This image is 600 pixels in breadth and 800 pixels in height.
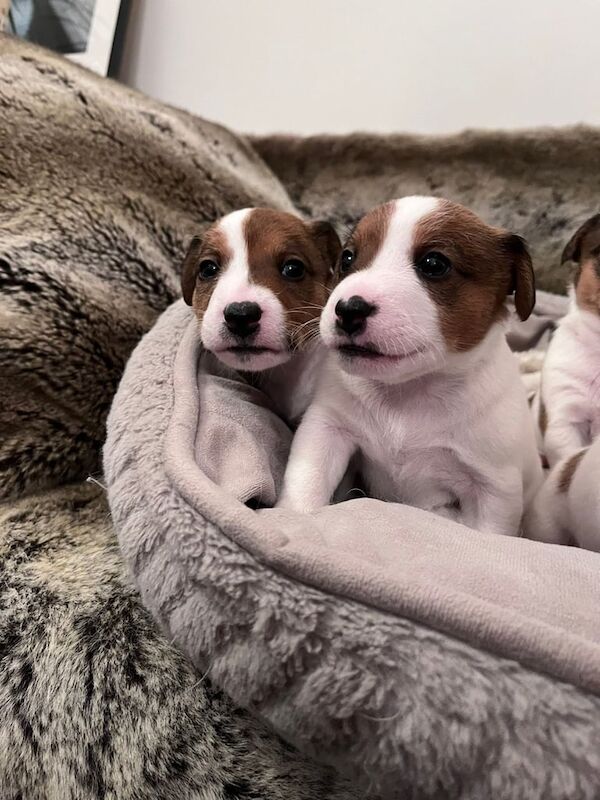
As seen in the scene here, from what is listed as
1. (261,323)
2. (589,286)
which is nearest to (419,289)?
(261,323)

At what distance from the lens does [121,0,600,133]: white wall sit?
228cm

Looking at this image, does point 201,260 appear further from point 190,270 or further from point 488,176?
point 488,176

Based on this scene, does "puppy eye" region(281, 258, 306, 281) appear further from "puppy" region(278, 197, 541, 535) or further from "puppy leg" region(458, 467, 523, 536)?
"puppy leg" region(458, 467, 523, 536)

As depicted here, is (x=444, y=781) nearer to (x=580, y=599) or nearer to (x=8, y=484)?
(x=580, y=599)

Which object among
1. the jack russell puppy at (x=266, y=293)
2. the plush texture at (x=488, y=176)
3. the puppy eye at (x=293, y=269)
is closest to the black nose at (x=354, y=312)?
the jack russell puppy at (x=266, y=293)

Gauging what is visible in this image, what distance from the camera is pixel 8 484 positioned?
1.24 m

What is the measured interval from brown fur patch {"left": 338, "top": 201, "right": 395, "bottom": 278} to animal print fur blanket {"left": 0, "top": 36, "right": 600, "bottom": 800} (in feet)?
2.09

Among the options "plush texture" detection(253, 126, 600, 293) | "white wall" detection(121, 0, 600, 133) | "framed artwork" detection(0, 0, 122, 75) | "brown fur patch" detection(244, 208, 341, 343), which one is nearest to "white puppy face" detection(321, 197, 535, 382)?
"brown fur patch" detection(244, 208, 341, 343)

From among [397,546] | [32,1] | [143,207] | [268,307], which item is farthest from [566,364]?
[32,1]

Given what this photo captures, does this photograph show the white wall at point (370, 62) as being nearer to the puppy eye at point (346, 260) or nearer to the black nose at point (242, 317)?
the puppy eye at point (346, 260)

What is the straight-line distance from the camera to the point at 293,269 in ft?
4.75

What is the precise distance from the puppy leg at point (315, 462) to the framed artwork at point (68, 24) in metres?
2.23

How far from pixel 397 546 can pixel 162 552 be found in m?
0.32

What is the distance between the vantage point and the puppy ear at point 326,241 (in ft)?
5.15
